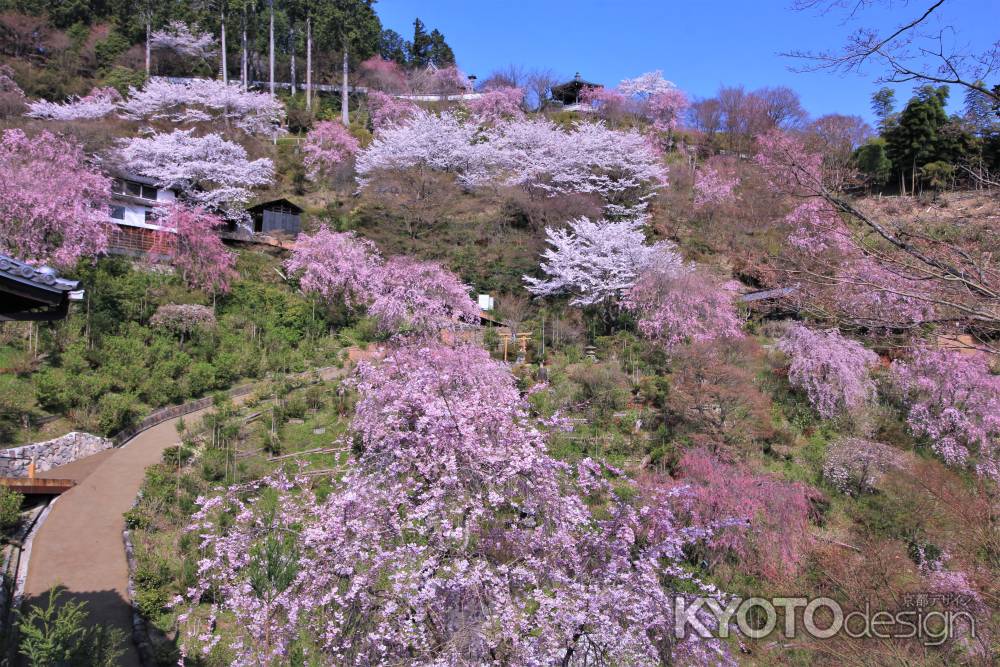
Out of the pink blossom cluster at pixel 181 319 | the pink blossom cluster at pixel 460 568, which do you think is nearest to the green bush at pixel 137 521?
the pink blossom cluster at pixel 460 568

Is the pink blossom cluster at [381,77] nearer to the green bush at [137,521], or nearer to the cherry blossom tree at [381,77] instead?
the cherry blossom tree at [381,77]

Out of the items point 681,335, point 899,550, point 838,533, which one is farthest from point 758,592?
point 681,335

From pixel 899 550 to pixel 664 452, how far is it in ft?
13.4

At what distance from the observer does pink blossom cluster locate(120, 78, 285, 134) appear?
27750 millimetres

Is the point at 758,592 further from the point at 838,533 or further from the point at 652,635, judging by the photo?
the point at 652,635

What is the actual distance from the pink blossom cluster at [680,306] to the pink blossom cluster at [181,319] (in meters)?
12.0

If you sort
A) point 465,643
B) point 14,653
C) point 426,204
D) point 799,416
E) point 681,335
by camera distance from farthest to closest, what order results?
point 426,204 → point 681,335 → point 799,416 → point 14,653 → point 465,643

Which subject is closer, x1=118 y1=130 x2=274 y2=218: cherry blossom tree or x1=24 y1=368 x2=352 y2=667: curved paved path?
x1=24 y1=368 x2=352 y2=667: curved paved path

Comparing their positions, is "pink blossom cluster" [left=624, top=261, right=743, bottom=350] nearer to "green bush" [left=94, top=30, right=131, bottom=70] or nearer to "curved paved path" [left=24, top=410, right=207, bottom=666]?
"curved paved path" [left=24, top=410, right=207, bottom=666]

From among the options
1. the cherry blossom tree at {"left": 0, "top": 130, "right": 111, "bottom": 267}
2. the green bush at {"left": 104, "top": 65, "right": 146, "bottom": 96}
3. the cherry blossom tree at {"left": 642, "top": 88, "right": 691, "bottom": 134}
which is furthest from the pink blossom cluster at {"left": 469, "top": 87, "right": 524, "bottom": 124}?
the cherry blossom tree at {"left": 0, "top": 130, "right": 111, "bottom": 267}

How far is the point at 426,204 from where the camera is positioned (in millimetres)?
22484

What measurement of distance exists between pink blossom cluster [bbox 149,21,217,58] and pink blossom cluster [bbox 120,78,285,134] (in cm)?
607

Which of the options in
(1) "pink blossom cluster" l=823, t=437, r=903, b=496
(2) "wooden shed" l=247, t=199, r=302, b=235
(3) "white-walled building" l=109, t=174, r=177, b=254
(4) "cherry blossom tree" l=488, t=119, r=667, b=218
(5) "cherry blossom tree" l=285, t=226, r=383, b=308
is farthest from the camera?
(4) "cherry blossom tree" l=488, t=119, r=667, b=218

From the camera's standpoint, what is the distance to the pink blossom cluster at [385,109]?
33.0 m
